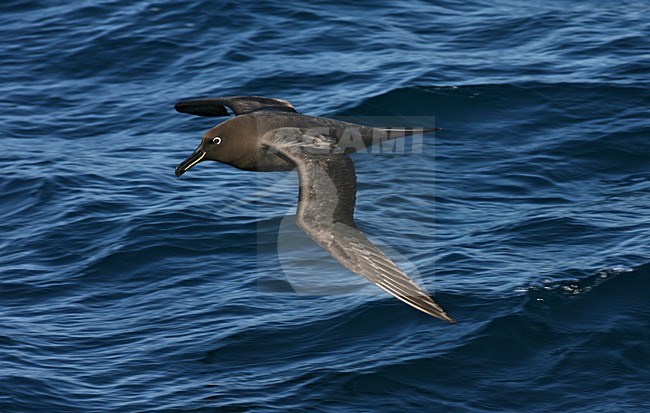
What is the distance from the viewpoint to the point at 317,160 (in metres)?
9.50

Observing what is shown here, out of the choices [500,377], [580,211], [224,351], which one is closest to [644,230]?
[580,211]

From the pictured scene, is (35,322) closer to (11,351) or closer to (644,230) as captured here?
(11,351)

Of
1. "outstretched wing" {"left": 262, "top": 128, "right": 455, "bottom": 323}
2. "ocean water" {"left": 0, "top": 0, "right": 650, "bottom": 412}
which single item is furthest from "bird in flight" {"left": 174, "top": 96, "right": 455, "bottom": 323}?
"ocean water" {"left": 0, "top": 0, "right": 650, "bottom": 412}

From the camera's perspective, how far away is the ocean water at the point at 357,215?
34.1 ft

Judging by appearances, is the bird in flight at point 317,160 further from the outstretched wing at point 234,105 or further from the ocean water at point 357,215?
the ocean water at point 357,215

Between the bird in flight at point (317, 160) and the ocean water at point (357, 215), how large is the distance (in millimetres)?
1903

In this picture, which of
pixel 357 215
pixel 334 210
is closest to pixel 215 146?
pixel 334 210

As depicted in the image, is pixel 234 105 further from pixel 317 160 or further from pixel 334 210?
pixel 334 210

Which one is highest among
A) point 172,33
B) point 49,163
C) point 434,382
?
point 172,33

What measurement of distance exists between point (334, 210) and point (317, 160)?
661mm

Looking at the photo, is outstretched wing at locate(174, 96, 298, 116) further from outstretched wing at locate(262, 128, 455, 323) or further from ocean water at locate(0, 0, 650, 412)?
ocean water at locate(0, 0, 650, 412)

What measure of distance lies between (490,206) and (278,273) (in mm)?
2844

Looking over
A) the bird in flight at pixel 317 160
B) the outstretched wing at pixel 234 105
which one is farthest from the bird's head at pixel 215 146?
the outstretched wing at pixel 234 105

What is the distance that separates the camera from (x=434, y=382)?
10250 mm
